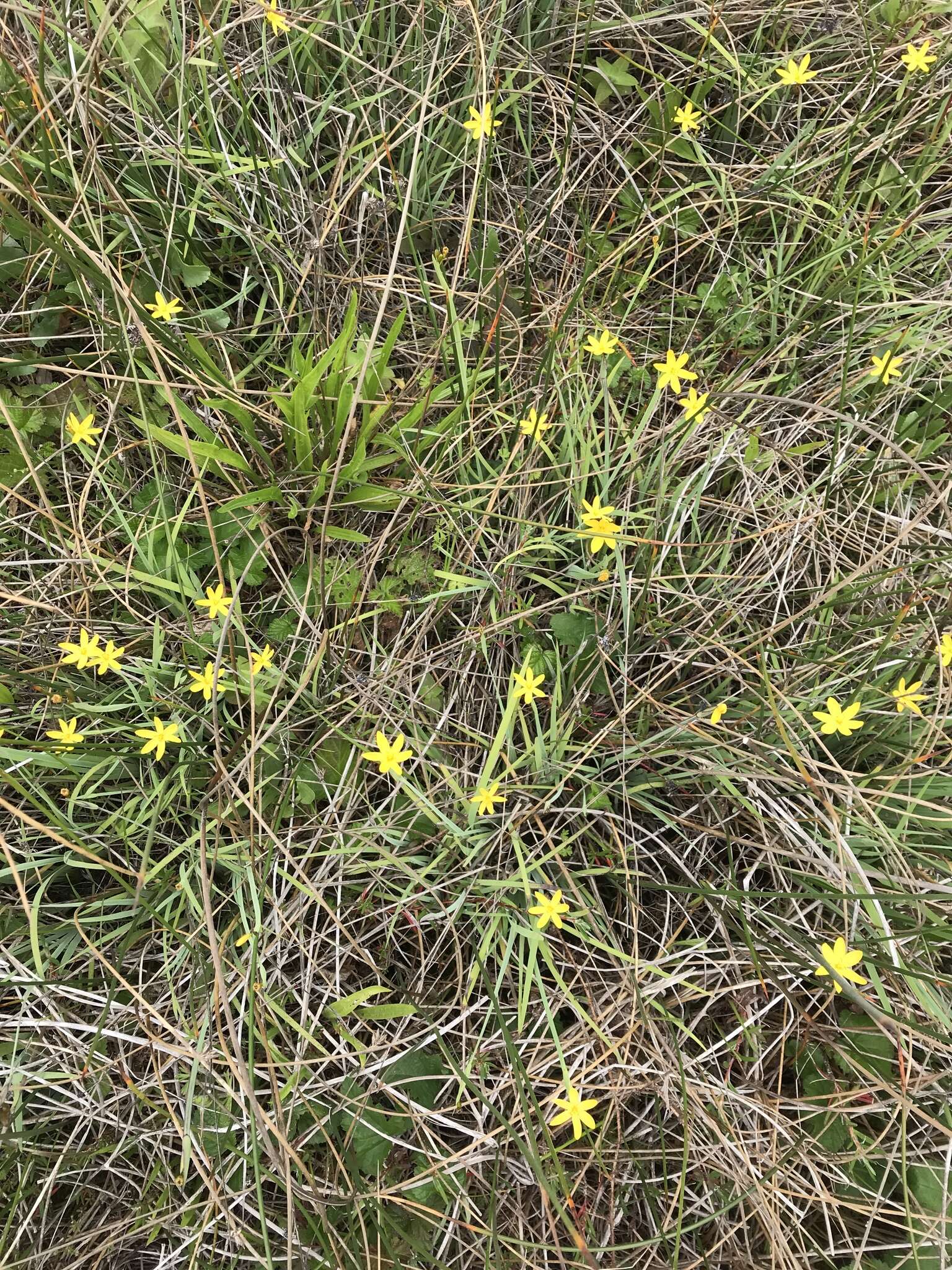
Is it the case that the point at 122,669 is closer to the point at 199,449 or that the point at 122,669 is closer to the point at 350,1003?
the point at 199,449

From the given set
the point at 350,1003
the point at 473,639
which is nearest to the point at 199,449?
the point at 473,639

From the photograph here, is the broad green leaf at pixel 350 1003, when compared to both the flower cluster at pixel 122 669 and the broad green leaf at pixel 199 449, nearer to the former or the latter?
the flower cluster at pixel 122 669

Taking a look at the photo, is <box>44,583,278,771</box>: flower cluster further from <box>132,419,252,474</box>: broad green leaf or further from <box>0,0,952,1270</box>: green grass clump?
<box>132,419,252,474</box>: broad green leaf

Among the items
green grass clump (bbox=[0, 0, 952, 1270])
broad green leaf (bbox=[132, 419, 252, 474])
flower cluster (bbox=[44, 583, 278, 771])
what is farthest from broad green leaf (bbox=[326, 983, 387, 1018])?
broad green leaf (bbox=[132, 419, 252, 474])

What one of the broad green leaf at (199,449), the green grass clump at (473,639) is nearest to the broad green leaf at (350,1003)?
the green grass clump at (473,639)

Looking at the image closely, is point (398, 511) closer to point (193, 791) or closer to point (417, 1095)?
point (193, 791)

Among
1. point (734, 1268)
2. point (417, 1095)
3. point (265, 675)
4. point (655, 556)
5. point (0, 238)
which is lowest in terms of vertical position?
point (734, 1268)

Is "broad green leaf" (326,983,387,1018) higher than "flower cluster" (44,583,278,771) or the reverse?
the reverse

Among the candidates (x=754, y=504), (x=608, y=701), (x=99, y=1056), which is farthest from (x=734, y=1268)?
(x=754, y=504)
